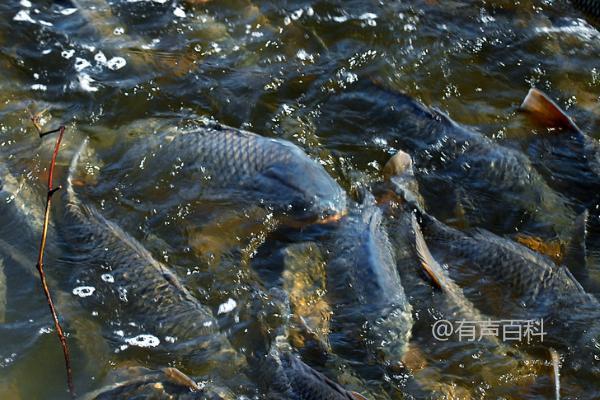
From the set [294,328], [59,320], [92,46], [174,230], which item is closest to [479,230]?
[294,328]

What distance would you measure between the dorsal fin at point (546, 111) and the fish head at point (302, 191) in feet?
4.52

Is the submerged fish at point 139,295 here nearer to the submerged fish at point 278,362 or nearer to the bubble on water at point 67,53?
the submerged fish at point 278,362

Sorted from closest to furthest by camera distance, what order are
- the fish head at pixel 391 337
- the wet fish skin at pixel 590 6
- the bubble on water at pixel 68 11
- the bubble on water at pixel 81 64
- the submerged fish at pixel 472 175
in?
the fish head at pixel 391 337 < the submerged fish at pixel 472 175 < the bubble on water at pixel 81 64 < the bubble on water at pixel 68 11 < the wet fish skin at pixel 590 6

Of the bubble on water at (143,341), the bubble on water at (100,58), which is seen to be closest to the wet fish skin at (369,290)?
the bubble on water at (143,341)

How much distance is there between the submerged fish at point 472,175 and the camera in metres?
4.20

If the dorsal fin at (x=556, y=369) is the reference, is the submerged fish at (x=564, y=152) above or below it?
above

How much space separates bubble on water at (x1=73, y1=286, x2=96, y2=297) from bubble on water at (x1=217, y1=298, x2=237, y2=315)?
549 mm

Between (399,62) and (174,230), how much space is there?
6.21ft

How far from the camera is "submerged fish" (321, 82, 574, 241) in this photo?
13.8 feet

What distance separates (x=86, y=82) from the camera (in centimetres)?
457

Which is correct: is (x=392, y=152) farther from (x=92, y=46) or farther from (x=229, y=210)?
(x=92, y=46)

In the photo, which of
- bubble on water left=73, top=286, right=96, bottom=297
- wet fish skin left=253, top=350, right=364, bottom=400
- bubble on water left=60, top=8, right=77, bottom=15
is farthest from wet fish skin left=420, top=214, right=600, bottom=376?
bubble on water left=60, top=8, right=77, bottom=15

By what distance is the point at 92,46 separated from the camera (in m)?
4.76

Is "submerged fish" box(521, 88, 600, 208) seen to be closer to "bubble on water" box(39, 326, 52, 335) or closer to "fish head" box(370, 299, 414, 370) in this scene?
"fish head" box(370, 299, 414, 370)
